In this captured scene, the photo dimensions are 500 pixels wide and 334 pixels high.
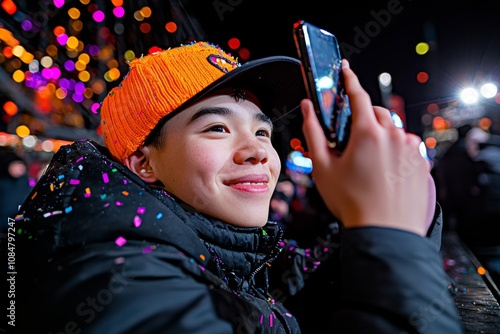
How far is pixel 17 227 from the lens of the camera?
1.16 m

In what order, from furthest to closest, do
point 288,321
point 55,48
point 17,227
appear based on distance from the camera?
point 55,48 < point 288,321 < point 17,227

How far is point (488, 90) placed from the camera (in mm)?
12141

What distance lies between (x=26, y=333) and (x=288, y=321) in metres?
0.93

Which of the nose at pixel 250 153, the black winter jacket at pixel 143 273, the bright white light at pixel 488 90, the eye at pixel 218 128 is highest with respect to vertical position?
the eye at pixel 218 128

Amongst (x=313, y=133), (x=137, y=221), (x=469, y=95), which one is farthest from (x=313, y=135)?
(x=469, y=95)

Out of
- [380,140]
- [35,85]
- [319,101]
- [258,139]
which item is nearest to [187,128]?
[258,139]

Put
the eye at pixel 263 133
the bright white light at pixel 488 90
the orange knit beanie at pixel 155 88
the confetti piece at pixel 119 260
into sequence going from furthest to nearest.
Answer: the bright white light at pixel 488 90
the eye at pixel 263 133
the orange knit beanie at pixel 155 88
the confetti piece at pixel 119 260

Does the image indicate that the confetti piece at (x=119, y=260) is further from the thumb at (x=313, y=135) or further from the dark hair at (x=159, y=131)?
the dark hair at (x=159, y=131)

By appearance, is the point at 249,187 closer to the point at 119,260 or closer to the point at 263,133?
the point at 263,133

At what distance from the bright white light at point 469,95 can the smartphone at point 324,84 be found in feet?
49.5

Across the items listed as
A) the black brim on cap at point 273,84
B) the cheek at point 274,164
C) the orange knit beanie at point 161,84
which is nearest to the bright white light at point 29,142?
the orange knit beanie at point 161,84

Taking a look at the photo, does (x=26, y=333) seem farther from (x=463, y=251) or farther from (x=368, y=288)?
(x=463, y=251)

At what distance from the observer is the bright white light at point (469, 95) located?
44.5 feet

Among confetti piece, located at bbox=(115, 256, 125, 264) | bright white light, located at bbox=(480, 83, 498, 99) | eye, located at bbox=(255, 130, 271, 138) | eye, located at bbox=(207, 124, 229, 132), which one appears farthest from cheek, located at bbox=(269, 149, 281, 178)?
bright white light, located at bbox=(480, 83, 498, 99)
